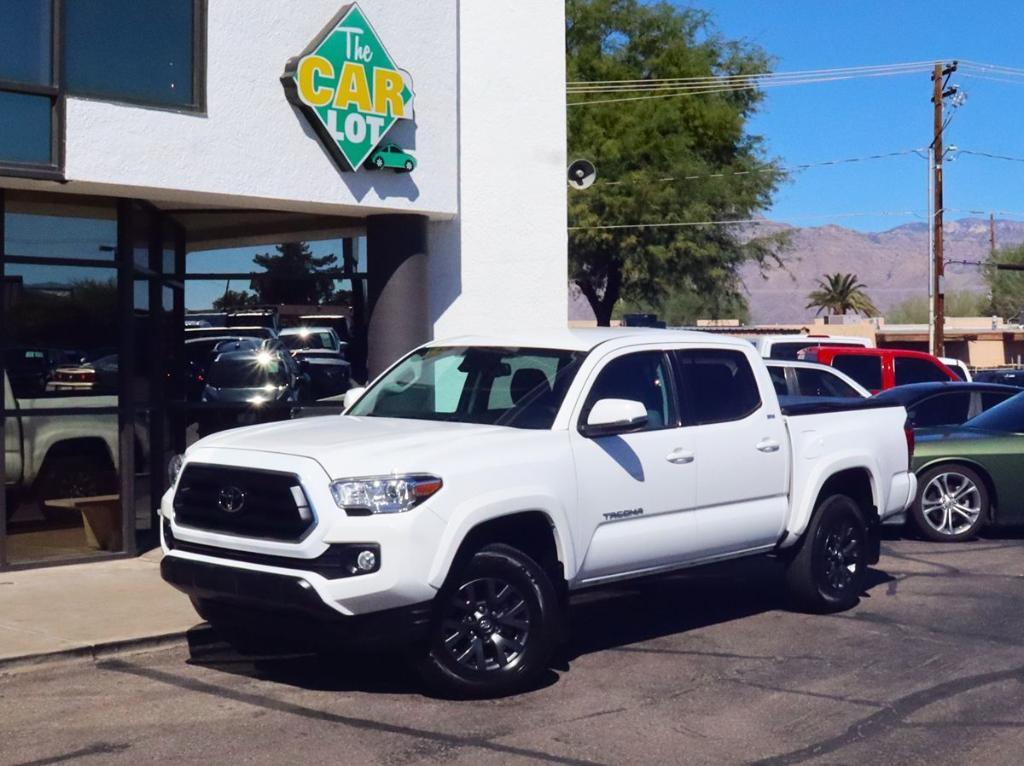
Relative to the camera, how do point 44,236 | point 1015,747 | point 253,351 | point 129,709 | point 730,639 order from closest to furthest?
point 1015,747
point 129,709
point 730,639
point 44,236
point 253,351

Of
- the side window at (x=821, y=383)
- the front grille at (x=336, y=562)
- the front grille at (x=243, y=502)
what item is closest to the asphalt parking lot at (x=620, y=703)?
Result: the front grille at (x=336, y=562)

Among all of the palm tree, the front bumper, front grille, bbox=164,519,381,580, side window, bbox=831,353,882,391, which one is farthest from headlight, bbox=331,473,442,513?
the palm tree

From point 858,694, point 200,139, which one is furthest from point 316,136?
point 858,694

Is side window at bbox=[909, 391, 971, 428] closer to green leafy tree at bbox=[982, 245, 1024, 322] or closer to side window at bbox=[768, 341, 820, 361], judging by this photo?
side window at bbox=[768, 341, 820, 361]

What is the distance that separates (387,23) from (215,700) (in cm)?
750

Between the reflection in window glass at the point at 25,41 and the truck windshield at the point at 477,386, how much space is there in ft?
12.5

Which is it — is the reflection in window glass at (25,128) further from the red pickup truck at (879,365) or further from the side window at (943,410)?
the red pickup truck at (879,365)

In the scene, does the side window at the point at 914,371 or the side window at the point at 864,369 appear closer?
the side window at the point at 864,369

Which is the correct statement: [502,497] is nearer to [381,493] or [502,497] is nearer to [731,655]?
[381,493]

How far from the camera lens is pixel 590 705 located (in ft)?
24.7

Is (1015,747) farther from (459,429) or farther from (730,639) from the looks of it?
(459,429)

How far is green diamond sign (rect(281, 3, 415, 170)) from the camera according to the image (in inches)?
483

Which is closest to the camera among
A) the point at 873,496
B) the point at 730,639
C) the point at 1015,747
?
the point at 1015,747

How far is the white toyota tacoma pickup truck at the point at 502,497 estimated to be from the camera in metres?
7.20
